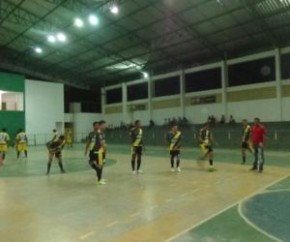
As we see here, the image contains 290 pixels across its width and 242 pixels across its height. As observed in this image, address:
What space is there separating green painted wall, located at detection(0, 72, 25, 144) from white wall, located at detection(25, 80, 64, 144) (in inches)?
48.2

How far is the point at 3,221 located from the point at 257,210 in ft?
17.5

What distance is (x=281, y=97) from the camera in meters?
32.5

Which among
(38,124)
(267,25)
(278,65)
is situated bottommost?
(38,124)

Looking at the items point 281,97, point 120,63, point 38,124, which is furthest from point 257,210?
point 38,124

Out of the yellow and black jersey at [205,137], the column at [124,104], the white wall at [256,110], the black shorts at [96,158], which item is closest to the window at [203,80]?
the white wall at [256,110]

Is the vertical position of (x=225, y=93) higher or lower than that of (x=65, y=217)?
higher

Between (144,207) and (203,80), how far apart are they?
104 feet

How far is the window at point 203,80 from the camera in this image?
3776 centimetres

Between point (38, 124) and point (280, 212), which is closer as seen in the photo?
point (280, 212)

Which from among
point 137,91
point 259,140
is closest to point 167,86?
point 137,91

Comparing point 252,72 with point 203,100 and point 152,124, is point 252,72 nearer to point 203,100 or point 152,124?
point 203,100

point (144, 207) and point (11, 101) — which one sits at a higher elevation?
point (11, 101)

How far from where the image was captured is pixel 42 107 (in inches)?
1718

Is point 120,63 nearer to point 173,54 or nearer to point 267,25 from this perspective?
point 173,54
